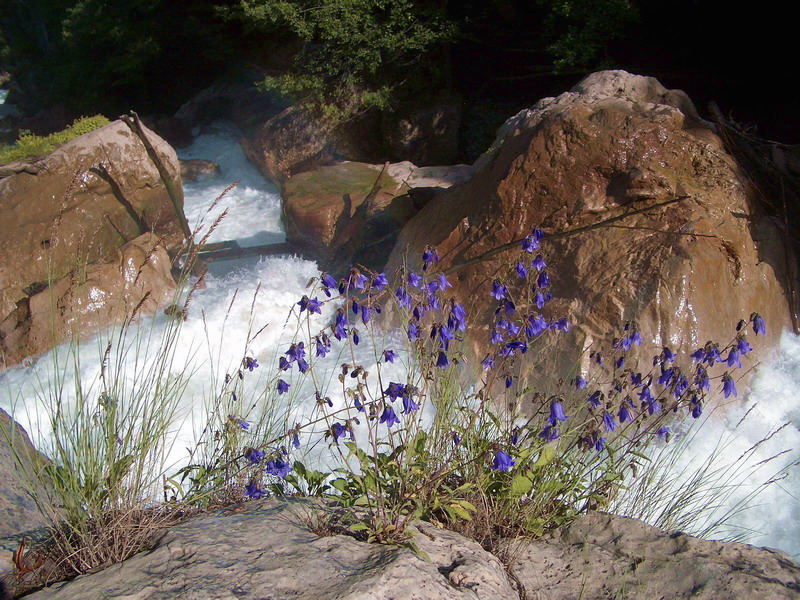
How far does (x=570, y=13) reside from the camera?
8.71 m

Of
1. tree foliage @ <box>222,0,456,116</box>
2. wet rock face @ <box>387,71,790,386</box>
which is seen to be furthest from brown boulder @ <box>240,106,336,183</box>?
wet rock face @ <box>387,71,790,386</box>

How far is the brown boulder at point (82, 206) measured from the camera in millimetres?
7094

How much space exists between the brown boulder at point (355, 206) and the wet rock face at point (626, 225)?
1.50m

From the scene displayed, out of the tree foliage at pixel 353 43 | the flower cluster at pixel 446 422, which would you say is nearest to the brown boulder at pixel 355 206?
the tree foliage at pixel 353 43

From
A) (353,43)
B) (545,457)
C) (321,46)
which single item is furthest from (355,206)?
(545,457)

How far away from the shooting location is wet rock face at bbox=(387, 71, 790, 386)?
4574 millimetres

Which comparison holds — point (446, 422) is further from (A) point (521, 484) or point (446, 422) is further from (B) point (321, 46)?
(B) point (321, 46)

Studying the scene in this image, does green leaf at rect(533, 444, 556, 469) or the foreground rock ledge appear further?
green leaf at rect(533, 444, 556, 469)

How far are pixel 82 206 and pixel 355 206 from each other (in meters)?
3.07

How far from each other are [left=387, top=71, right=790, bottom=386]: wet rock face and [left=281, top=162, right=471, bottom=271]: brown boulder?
1503 millimetres

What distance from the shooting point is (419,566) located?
2020 mm

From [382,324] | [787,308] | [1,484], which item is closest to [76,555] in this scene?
[1,484]

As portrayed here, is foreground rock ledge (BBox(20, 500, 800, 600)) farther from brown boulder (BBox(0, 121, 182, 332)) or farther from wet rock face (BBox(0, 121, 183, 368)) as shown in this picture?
brown boulder (BBox(0, 121, 182, 332))

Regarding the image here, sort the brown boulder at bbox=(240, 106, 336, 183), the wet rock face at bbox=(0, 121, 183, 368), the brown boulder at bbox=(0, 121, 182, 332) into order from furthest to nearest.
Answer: the brown boulder at bbox=(240, 106, 336, 183) < the brown boulder at bbox=(0, 121, 182, 332) < the wet rock face at bbox=(0, 121, 183, 368)
